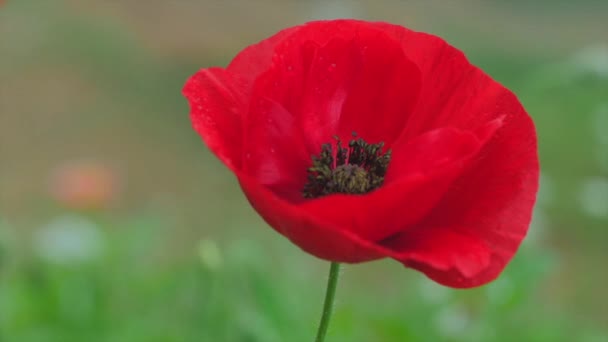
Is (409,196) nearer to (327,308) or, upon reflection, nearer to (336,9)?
(327,308)

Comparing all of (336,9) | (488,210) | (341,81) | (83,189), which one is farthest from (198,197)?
(488,210)

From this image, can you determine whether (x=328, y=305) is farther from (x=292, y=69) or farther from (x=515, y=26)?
(x=515, y=26)

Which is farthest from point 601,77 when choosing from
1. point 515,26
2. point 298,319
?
point 515,26

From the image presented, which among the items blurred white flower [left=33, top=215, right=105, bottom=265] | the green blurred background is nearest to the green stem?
the green blurred background

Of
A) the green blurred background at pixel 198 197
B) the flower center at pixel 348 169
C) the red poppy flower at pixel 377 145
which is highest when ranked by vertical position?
the red poppy flower at pixel 377 145

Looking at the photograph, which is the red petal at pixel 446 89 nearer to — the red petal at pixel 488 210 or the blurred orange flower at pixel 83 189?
the red petal at pixel 488 210

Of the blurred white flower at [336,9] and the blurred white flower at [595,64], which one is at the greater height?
the blurred white flower at [595,64]

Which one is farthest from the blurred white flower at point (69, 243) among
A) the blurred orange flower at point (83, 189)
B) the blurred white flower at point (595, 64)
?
the blurred white flower at point (595, 64)

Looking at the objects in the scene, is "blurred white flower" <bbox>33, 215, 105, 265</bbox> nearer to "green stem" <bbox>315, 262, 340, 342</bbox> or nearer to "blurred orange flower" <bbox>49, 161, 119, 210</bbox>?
"blurred orange flower" <bbox>49, 161, 119, 210</bbox>
